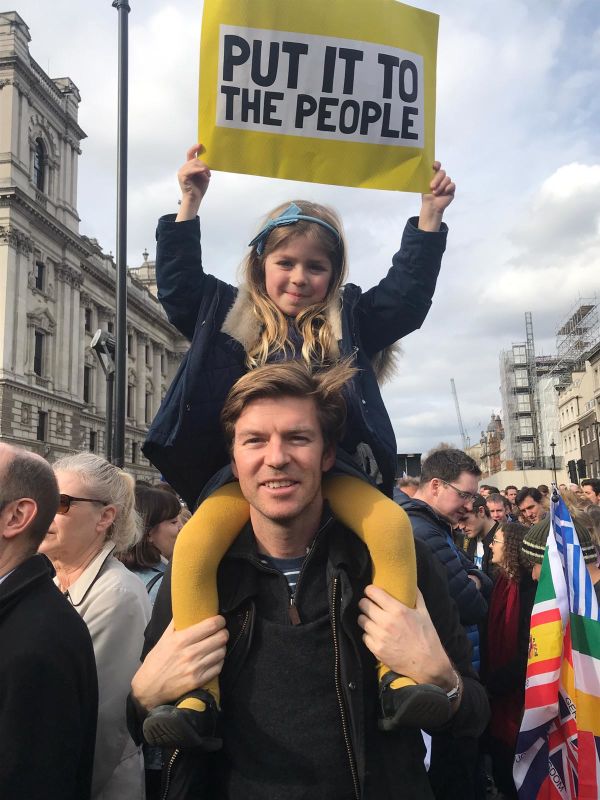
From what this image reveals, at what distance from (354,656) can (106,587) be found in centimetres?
142

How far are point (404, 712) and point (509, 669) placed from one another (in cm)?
305

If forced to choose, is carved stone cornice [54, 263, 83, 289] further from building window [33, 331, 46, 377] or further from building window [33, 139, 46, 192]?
building window [33, 139, 46, 192]

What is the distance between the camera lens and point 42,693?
1.99 m

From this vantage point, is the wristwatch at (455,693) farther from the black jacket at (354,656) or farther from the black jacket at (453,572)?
the black jacket at (453,572)

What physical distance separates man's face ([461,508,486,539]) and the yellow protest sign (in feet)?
15.8

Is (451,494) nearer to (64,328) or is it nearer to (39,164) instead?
(64,328)

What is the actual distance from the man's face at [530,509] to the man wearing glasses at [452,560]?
4.96 meters

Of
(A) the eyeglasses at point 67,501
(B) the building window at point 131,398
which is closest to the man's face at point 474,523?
(A) the eyeglasses at point 67,501

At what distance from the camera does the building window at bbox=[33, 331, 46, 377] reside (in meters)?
41.8

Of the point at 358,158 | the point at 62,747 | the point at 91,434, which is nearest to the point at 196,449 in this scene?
the point at 62,747

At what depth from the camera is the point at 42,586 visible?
223 centimetres

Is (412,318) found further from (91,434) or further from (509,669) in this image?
(91,434)

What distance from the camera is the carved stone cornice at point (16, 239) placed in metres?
38.5

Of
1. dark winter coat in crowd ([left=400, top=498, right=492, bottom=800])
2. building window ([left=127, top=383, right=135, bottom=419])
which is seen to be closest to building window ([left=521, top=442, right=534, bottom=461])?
building window ([left=127, top=383, right=135, bottom=419])
